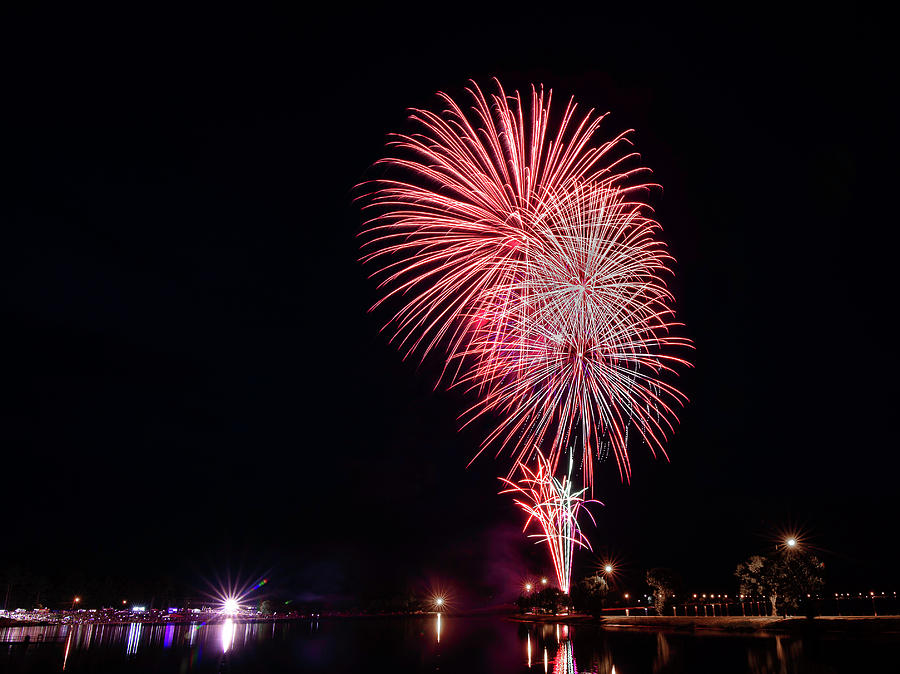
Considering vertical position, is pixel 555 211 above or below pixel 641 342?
above

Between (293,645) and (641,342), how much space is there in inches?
1436

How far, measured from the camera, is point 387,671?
26.5m

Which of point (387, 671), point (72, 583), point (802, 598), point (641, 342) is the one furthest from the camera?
point (72, 583)

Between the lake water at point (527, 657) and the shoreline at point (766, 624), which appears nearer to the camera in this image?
the lake water at point (527, 657)

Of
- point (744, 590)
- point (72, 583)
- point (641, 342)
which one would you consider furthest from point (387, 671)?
point (72, 583)

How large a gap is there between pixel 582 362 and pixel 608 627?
3749 centimetres

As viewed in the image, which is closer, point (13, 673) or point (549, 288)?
point (549, 288)

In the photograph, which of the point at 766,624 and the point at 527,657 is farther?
the point at 766,624

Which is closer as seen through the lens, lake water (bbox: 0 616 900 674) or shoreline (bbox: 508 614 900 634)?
lake water (bbox: 0 616 900 674)

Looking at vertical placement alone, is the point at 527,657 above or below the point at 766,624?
below

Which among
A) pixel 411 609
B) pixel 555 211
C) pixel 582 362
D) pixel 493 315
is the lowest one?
pixel 411 609

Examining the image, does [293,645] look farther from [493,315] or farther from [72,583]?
[72,583]

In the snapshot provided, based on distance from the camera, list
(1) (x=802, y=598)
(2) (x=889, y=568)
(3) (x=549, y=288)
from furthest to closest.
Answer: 1. (2) (x=889, y=568)
2. (1) (x=802, y=598)
3. (3) (x=549, y=288)

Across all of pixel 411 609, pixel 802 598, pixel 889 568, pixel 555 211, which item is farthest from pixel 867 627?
pixel 411 609
